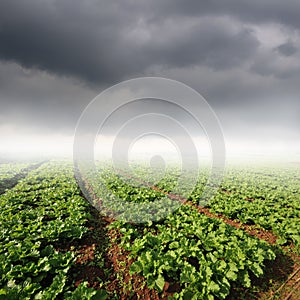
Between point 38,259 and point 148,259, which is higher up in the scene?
point 148,259

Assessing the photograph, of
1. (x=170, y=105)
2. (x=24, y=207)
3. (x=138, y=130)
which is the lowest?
(x=24, y=207)

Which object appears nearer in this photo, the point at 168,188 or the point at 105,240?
the point at 105,240

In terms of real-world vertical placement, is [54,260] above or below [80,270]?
above

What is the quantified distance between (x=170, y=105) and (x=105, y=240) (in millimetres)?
8304

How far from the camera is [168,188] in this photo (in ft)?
54.3

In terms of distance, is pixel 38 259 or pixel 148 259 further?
pixel 38 259

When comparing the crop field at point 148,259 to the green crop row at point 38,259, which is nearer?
the green crop row at point 38,259

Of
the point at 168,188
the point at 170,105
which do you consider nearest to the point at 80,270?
the point at 170,105

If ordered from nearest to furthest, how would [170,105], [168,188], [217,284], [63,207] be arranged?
[217,284] → [63,207] → [170,105] → [168,188]

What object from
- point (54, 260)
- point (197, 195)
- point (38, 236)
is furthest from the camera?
point (197, 195)

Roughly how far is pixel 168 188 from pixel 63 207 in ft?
28.8

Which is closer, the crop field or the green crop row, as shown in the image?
the green crop row

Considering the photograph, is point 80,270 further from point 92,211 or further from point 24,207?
point 24,207

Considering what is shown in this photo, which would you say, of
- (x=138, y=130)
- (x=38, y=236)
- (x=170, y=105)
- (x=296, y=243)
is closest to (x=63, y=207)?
(x=38, y=236)
